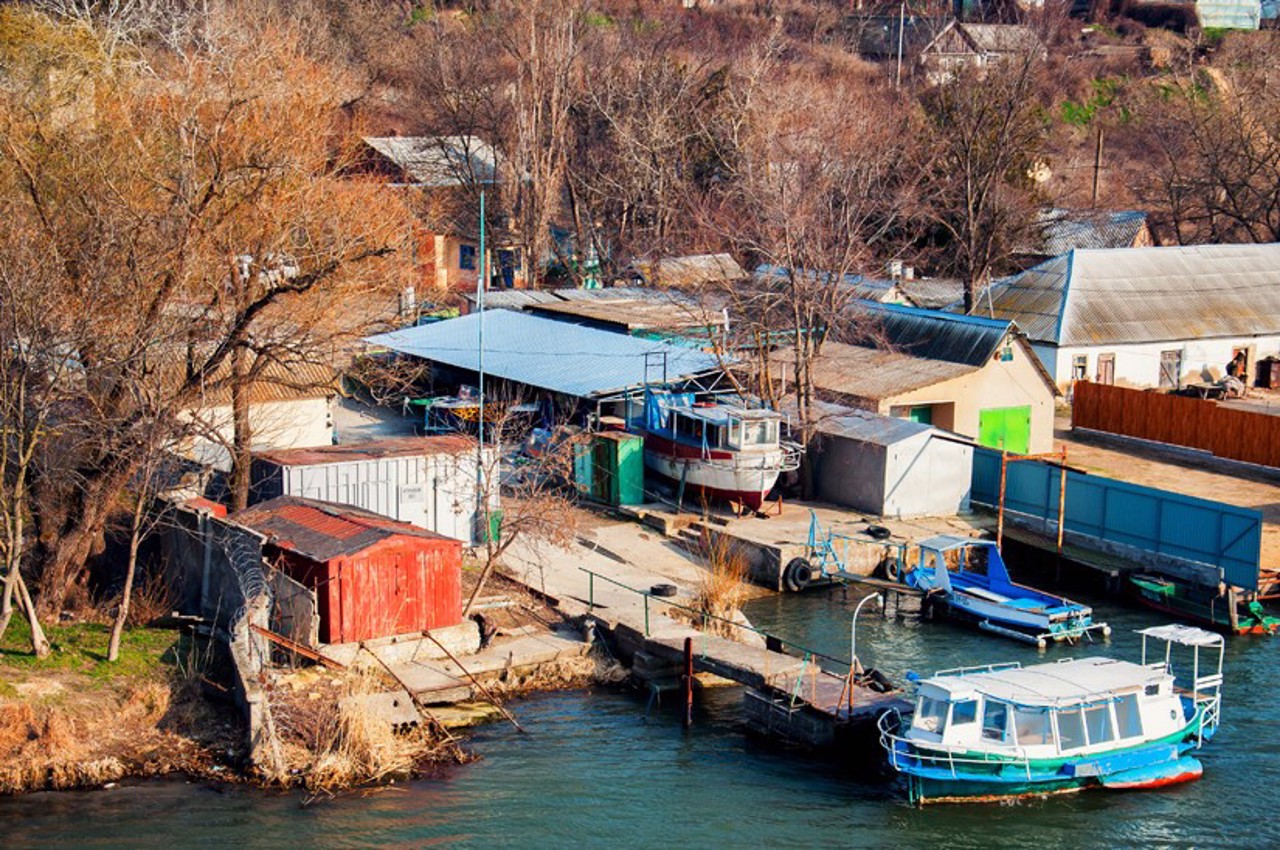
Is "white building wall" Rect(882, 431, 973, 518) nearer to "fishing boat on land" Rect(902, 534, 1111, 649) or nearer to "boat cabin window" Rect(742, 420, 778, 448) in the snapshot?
"fishing boat on land" Rect(902, 534, 1111, 649)

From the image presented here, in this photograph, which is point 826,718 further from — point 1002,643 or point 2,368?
point 2,368

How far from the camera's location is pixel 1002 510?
35625 mm

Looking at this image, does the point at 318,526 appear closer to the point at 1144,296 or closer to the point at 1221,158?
the point at 1144,296

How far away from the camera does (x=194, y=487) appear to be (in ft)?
99.9

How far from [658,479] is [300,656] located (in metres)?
14.6

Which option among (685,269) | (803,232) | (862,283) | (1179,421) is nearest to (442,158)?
(685,269)

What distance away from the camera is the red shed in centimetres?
2575

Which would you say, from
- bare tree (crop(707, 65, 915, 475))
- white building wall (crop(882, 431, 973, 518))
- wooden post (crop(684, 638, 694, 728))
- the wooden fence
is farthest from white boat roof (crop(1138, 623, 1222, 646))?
the wooden fence

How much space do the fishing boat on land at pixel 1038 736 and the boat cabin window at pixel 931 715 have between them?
2cm

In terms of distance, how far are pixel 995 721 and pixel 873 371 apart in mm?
20684

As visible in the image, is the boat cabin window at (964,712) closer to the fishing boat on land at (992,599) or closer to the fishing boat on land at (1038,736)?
the fishing boat on land at (1038,736)

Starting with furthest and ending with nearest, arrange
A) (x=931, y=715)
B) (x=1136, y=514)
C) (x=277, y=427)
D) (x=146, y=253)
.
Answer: (x=277, y=427), (x=1136, y=514), (x=146, y=253), (x=931, y=715)

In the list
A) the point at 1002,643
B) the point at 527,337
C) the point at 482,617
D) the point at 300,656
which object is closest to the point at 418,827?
the point at 300,656

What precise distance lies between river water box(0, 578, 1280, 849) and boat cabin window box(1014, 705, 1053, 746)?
1.02m
